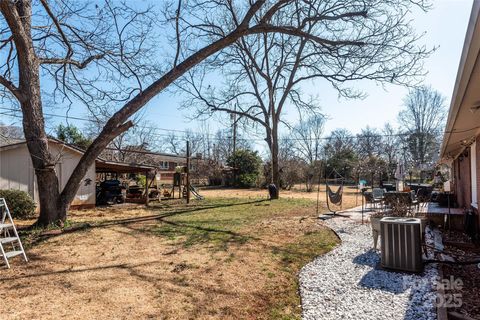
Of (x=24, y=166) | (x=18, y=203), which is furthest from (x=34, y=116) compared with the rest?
(x=24, y=166)

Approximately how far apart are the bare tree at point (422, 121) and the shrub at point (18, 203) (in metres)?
33.1

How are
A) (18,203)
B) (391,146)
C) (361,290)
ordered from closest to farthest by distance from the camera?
1. (361,290)
2. (18,203)
3. (391,146)

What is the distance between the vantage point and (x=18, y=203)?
9.63 metres

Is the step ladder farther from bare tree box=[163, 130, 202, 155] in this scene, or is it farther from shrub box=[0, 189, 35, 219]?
bare tree box=[163, 130, 202, 155]

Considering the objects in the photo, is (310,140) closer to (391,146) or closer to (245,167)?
(391,146)

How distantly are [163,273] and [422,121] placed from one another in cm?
3634

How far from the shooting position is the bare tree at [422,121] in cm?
3244

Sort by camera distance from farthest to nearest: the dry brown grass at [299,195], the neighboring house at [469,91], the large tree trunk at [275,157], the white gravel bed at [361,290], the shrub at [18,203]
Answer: the large tree trunk at [275,157] → the dry brown grass at [299,195] → the shrub at [18,203] → the white gravel bed at [361,290] → the neighboring house at [469,91]

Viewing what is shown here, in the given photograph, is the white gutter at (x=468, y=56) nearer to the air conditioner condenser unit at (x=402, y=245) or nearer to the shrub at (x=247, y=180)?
the air conditioner condenser unit at (x=402, y=245)

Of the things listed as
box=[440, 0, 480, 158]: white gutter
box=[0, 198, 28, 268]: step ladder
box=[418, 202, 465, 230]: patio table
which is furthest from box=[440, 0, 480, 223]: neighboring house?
box=[0, 198, 28, 268]: step ladder

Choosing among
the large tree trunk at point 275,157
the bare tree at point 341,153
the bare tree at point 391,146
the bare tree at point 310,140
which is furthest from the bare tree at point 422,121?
the large tree trunk at point 275,157

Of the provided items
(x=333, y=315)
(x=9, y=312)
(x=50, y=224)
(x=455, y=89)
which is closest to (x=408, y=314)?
(x=333, y=315)

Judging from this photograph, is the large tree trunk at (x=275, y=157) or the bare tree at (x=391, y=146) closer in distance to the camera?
the large tree trunk at (x=275, y=157)

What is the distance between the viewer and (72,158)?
12094 millimetres
